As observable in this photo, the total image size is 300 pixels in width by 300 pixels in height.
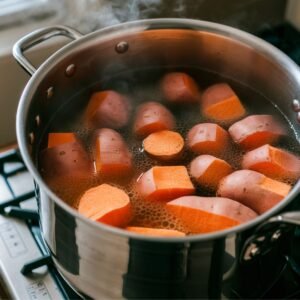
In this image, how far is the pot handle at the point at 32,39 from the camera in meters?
0.85

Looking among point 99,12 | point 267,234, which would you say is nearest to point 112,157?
point 267,234

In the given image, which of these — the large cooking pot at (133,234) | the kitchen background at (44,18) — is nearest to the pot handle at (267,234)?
the large cooking pot at (133,234)

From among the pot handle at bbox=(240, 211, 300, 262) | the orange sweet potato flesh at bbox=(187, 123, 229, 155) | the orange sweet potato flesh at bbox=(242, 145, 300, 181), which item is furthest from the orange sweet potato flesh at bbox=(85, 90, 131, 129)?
the pot handle at bbox=(240, 211, 300, 262)

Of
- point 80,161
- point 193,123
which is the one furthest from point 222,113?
point 80,161

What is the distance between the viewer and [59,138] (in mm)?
878

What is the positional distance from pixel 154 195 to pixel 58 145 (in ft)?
0.59

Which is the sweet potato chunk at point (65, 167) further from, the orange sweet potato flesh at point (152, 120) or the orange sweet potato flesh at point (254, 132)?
the orange sweet potato flesh at point (254, 132)

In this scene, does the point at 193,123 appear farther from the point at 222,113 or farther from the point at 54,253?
the point at 54,253

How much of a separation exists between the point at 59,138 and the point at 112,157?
0.10 metres

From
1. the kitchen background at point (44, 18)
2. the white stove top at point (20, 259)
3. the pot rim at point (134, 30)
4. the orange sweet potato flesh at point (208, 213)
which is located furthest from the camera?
the kitchen background at point (44, 18)

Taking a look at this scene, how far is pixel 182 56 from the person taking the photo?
39.3 inches

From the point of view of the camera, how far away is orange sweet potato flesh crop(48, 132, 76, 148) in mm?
870

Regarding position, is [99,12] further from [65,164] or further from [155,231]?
[155,231]

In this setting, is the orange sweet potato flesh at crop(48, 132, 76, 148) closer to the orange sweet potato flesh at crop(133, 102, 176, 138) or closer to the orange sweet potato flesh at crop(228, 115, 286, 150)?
the orange sweet potato flesh at crop(133, 102, 176, 138)
